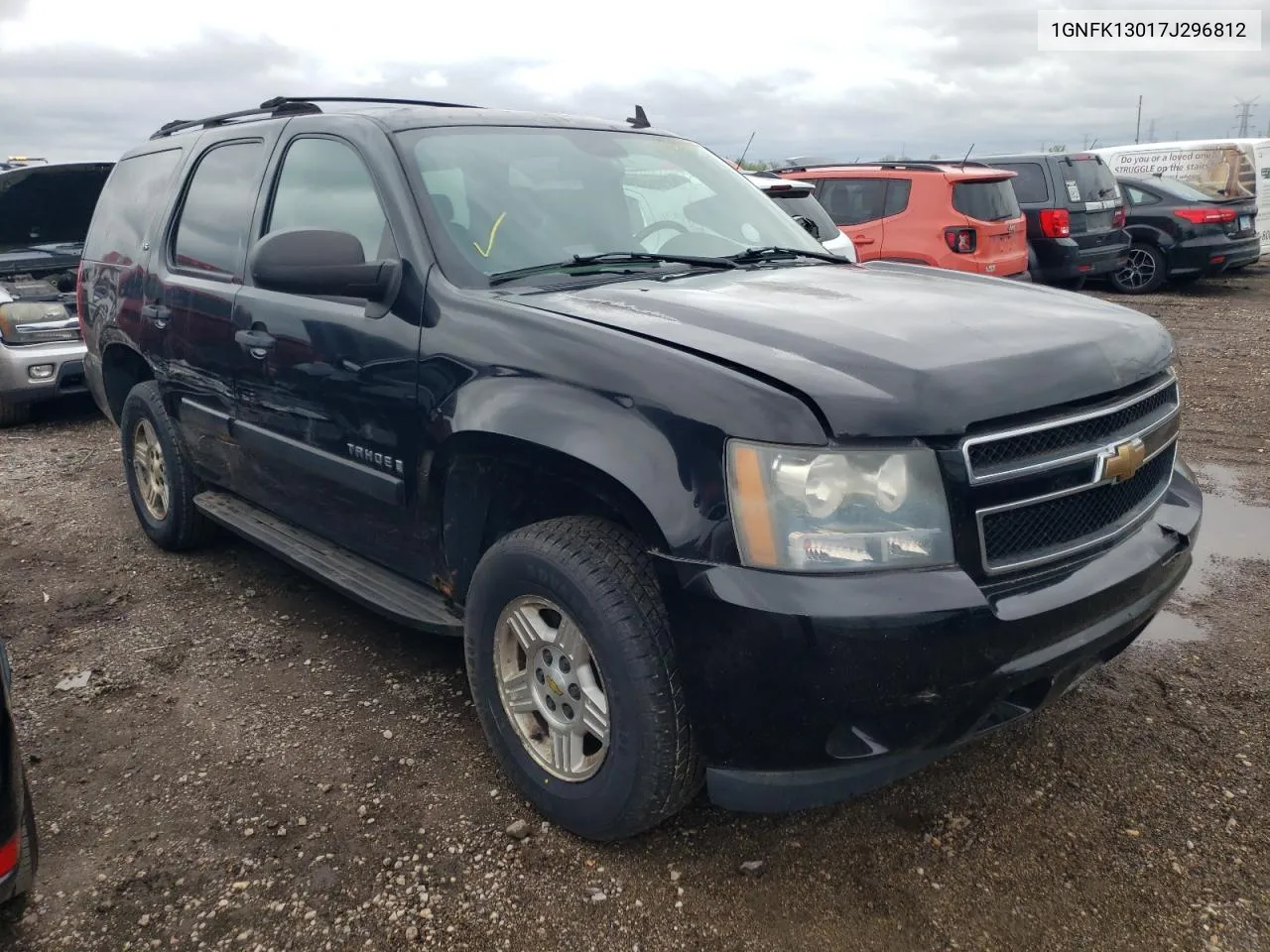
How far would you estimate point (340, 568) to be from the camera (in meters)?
3.41

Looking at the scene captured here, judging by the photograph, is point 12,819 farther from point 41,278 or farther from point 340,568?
point 41,278

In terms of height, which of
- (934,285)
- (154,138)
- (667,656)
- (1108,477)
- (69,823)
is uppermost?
(154,138)

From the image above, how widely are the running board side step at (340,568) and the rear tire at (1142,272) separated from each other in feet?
40.2

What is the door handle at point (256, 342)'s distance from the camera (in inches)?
135

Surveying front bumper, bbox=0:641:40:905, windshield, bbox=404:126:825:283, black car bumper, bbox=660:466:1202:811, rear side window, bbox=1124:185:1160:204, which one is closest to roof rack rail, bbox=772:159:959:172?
rear side window, bbox=1124:185:1160:204

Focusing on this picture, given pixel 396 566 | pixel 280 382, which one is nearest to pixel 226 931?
pixel 396 566

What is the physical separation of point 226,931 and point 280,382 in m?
1.72

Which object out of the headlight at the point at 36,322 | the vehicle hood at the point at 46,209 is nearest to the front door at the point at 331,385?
the headlight at the point at 36,322

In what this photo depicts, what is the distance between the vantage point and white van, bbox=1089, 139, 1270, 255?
14336 millimetres

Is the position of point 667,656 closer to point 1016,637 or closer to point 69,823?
point 1016,637

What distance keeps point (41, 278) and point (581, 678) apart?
7064 mm

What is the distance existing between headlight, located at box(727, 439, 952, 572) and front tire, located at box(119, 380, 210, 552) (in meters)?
3.07

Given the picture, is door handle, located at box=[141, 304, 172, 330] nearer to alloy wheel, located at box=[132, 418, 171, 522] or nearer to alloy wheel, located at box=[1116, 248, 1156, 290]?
alloy wheel, located at box=[132, 418, 171, 522]

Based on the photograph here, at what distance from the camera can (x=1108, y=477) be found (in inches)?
93.4
